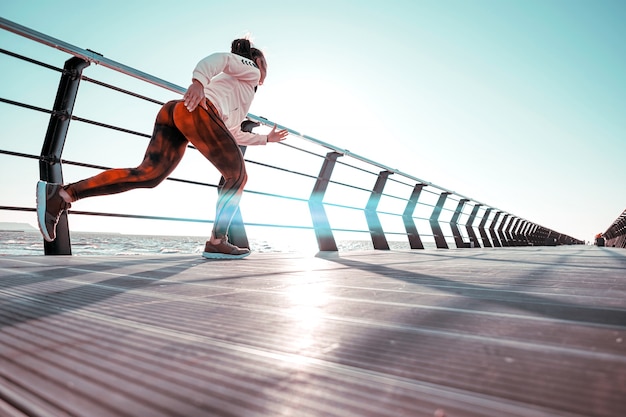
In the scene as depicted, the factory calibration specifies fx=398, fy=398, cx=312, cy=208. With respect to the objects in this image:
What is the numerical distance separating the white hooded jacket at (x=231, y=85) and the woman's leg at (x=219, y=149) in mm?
111

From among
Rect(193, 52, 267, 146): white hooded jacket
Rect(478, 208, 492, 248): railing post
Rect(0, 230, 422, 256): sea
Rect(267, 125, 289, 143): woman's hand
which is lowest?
Rect(0, 230, 422, 256): sea

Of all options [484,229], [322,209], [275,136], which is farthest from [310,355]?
[484,229]

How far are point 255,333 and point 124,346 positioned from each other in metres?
0.18

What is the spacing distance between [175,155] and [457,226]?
22.0 feet

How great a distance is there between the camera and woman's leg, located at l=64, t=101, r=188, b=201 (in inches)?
82.7

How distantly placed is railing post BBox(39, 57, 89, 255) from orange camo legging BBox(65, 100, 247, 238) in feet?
1.10

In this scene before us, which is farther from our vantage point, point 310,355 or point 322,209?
point 322,209

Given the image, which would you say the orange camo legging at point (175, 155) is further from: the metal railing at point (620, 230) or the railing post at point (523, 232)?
the railing post at point (523, 232)

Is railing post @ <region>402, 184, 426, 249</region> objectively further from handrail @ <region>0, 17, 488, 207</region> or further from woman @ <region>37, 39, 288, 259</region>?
woman @ <region>37, 39, 288, 259</region>

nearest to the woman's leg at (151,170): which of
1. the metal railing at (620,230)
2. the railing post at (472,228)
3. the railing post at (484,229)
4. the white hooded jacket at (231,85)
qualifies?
the white hooded jacket at (231,85)

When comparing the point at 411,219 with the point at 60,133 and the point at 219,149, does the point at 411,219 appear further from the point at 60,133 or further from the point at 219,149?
the point at 60,133

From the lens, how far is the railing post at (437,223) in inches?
269

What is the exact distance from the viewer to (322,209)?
4207 mm

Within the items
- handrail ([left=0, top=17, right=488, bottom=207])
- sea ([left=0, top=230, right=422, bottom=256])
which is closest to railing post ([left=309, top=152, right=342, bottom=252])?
sea ([left=0, top=230, right=422, bottom=256])
